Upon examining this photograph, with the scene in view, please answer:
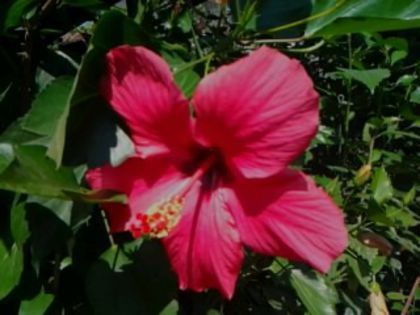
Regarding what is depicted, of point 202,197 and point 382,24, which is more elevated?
point 382,24

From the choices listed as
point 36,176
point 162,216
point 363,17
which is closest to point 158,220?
point 162,216

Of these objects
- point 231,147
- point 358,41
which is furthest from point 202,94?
point 358,41

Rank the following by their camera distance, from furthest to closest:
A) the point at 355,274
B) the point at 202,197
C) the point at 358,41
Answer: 1. the point at 358,41
2. the point at 355,274
3. the point at 202,197

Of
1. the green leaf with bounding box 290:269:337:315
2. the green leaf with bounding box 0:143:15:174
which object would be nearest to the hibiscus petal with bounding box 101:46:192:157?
the green leaf with bounding box 0:143:15:174

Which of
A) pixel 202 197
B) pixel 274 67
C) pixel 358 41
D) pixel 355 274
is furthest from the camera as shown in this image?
pixel 358 41

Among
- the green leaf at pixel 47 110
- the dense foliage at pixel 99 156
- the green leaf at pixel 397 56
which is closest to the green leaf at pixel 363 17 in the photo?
the dense foliage at pixel 99 156

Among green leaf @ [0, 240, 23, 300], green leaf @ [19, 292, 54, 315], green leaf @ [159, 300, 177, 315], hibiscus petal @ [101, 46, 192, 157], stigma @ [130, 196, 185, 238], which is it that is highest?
hibiscus petal @ [101, 46, 192, 157]

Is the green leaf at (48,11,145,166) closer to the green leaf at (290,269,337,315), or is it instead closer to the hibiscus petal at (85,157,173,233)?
the hibiscus petal at (85,157,173,233)

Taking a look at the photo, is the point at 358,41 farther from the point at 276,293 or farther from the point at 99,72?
the point at 99,72
